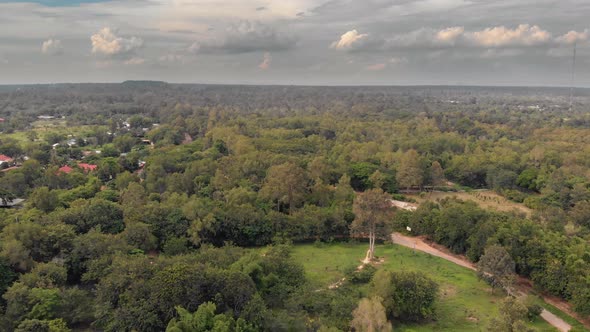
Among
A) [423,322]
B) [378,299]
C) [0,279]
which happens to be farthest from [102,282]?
[423,322]

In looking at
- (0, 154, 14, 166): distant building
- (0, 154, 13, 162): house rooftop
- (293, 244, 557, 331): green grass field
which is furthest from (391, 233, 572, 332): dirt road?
(0, 154, 13, 162): house rooftop

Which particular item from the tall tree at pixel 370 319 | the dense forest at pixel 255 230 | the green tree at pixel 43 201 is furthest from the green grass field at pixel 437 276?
the green tree at pixel 43 201

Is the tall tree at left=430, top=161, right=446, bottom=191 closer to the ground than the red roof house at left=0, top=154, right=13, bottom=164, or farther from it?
closer to the ground

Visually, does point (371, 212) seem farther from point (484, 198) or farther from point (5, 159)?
point (5, 159)

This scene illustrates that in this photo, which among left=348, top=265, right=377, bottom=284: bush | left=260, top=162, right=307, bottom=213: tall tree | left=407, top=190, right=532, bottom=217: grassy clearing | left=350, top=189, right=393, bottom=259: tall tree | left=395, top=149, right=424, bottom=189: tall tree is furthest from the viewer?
left=395, top=149, right=424, bottom=189: tall tree

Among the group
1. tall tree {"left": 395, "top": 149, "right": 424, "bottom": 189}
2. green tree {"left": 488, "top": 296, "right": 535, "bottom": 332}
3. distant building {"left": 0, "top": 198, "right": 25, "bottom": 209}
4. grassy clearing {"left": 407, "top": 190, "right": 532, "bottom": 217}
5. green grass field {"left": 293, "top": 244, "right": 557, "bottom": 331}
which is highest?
tall tree {"left": 395, "top": 149, "right": 424, "bottom": 189}

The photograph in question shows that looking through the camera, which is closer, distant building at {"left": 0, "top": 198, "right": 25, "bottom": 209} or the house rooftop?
distant building at {"left": 0, "top": 198, "right": 25, "bottom": 209}

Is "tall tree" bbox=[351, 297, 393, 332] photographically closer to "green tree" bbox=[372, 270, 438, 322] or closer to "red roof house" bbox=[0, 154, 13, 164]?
"green tree" bbox=[372, 270, 438, 322]
